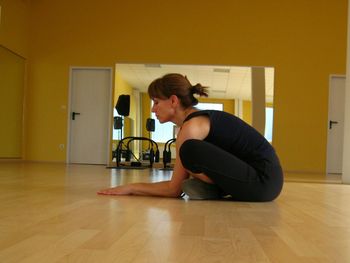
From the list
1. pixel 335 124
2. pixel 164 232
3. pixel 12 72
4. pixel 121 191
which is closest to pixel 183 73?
pixel 335 124

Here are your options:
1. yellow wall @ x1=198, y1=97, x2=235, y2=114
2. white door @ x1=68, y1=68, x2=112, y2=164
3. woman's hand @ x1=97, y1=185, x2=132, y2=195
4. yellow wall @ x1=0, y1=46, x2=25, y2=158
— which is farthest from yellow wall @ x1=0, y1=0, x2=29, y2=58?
woman's hand @ x1=97, y1=185, x2=132, y2=195

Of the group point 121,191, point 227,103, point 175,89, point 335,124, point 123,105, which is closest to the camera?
point 175,89

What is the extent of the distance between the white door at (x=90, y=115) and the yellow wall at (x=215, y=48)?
0.59 ft

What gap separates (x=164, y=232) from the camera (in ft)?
4.40

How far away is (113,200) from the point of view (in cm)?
223

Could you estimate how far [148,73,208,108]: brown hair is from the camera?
7.43 ft

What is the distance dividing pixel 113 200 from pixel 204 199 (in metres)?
0.56

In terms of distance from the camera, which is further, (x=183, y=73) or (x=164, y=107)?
(x=183, y=73)

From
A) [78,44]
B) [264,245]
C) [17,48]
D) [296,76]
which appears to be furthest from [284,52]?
[264,245]

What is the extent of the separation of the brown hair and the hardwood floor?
0.55 m

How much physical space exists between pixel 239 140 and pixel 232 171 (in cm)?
20

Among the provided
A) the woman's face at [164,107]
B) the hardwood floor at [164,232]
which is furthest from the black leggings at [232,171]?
the woman's face at [164,107]

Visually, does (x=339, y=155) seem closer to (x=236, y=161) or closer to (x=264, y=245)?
(x=236, y=161)

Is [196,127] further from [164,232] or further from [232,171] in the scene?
[164,232]
